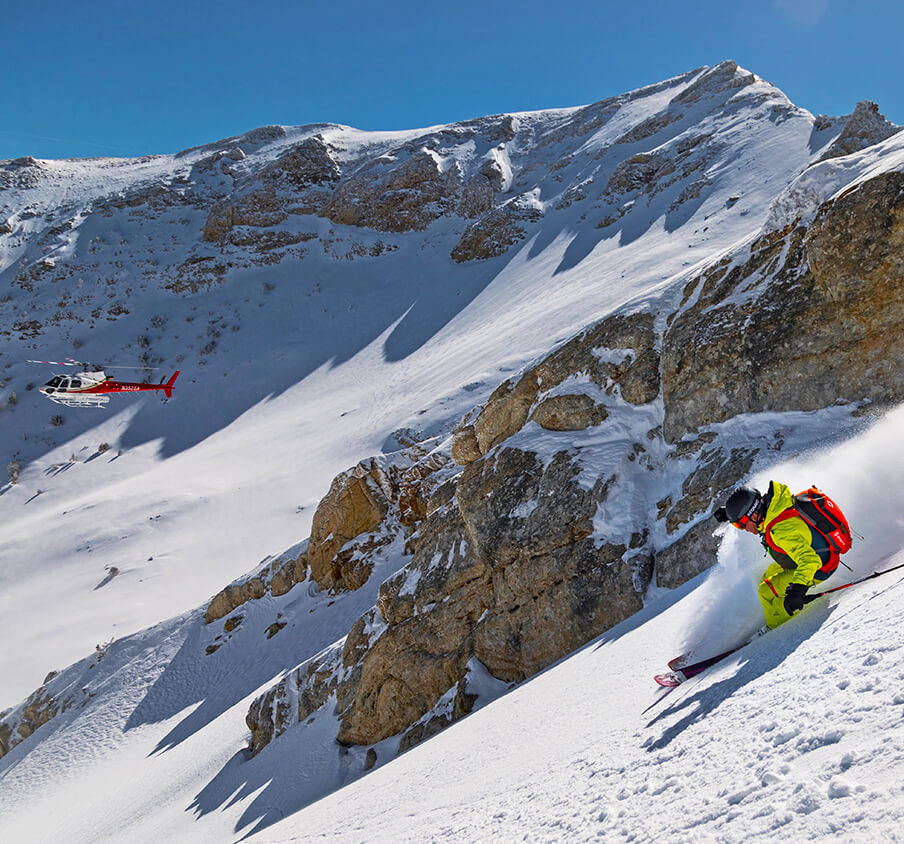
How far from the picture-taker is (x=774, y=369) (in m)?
8.02

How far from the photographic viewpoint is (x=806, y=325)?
7.93 m

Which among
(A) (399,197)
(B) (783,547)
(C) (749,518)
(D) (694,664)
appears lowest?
(D) (694,664)

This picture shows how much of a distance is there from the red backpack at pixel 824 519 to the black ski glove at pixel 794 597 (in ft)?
0.87

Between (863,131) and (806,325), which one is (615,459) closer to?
(806,325)

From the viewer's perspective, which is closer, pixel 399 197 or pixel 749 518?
pixel 749 518

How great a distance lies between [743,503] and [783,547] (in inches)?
15.2

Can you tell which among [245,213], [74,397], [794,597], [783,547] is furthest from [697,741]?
[245,213]

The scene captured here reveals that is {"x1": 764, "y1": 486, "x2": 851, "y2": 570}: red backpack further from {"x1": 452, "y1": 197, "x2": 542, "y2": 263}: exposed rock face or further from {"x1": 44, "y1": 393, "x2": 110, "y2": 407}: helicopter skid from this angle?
{"x1": 452, "y1": 197, "x2": 542, "y2": 263}: exposed rock face

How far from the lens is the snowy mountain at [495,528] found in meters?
3.33

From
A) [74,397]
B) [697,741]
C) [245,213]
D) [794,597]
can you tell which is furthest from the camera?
[245,213]

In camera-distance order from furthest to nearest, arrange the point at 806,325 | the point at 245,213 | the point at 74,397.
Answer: the point at 245,213 → the point at 74,397 → the point at 806,325

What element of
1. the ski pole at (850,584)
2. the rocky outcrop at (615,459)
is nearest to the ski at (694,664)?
the ski pole at (850,584)

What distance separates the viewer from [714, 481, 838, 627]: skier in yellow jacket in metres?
4.13

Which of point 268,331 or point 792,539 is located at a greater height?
point 268,331
